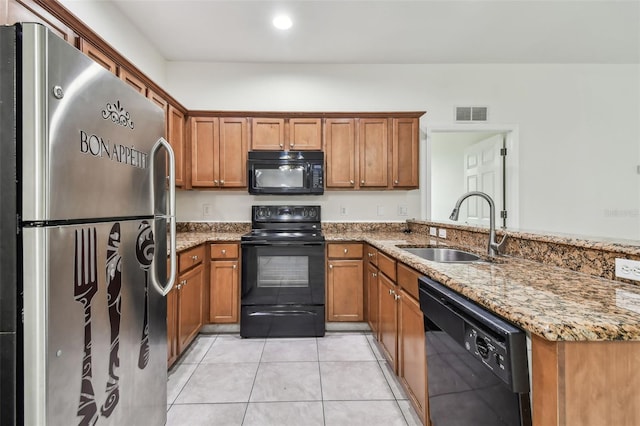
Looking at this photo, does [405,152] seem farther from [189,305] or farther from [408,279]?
[189,305]

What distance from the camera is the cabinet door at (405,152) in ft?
9.73

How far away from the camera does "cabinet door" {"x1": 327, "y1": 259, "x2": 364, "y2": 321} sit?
266 cm

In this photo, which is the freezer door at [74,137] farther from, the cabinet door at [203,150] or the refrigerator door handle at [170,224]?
the cabinet door at [203,150]

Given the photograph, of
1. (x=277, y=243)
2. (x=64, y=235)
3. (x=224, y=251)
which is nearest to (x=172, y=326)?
(x=224, y=251)

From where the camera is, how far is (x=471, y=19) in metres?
2.46

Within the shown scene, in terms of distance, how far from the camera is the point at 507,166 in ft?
10.8

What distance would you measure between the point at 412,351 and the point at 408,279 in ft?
1.32

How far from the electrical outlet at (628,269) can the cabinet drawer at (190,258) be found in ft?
7.82

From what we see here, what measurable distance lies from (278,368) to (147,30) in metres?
3.26

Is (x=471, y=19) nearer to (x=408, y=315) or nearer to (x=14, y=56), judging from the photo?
(x=408, y=315)

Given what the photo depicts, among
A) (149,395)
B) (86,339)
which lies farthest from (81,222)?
(149,395)

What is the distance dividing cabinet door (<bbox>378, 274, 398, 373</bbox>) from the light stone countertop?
57 cm

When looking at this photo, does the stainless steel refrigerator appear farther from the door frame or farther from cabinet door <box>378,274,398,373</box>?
the door frame

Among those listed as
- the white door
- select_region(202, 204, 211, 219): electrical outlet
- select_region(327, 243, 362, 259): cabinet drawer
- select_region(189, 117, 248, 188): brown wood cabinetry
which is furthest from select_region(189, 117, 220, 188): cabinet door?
the white door
